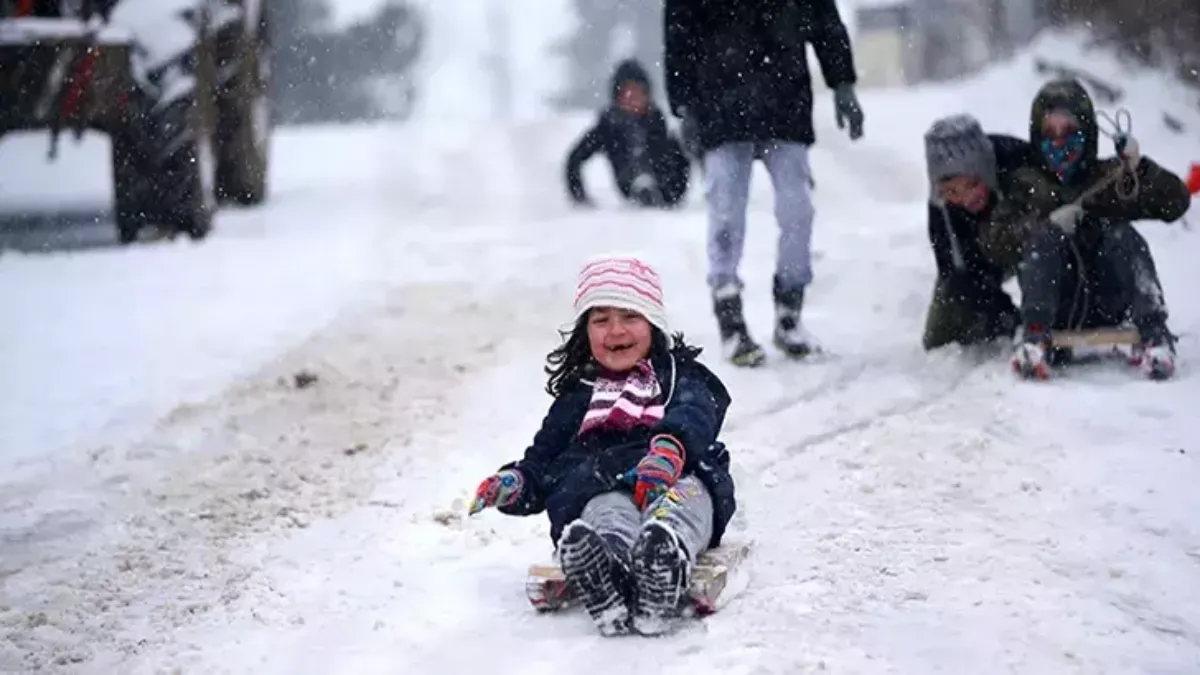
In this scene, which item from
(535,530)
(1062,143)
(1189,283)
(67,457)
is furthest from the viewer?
(1189,283)

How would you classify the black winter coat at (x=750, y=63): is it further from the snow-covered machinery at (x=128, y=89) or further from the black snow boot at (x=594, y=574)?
the snow-covered machinery at (x=128, y=89)

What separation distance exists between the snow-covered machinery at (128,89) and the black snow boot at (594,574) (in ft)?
22.4

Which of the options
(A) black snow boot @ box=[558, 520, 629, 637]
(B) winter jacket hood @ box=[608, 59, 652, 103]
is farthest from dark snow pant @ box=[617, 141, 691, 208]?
(A) black snow boot @ box=[558, 520, 629, 637]

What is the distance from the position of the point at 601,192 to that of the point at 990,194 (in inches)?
328

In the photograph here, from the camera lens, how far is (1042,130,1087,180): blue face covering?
5.16 meters

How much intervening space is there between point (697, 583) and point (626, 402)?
557mm

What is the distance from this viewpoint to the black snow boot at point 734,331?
18.5ft

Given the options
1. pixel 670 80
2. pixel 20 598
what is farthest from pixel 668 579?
pixel 670 80

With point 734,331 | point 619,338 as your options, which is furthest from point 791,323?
point 619,338

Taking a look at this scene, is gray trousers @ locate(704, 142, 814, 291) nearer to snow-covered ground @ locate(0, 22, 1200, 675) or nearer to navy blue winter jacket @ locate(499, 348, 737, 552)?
snow-covered ground @ locate(0, 22, 1200, 675)

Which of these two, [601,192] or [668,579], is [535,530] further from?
[601,192]

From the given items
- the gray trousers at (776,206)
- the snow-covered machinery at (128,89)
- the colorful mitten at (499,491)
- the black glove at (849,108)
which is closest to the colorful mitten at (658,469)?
the colorful mitten at (499,491)

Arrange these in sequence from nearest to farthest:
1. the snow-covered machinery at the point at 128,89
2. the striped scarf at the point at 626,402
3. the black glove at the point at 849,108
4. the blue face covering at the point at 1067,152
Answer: the striped scarf at the point at 626,402 < the blue face covering at the point at 1067,152 < the black glove at the point at 849,108 < the snow-covered machinery at the point at 128,89

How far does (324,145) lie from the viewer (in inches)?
720
